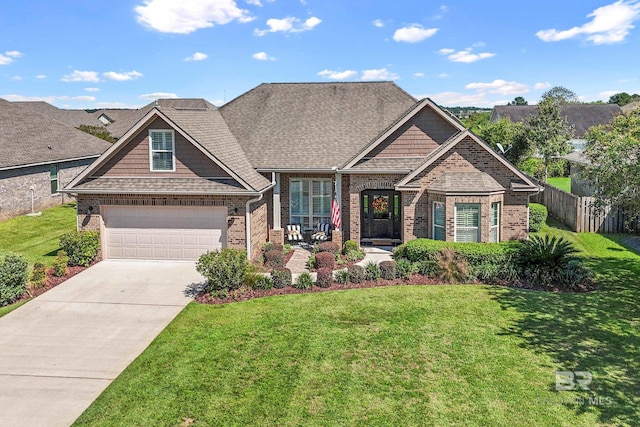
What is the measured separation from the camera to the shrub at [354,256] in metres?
18.4

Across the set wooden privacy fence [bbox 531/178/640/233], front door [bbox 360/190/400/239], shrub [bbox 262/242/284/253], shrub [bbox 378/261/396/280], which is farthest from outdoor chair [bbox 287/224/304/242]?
wooden privacy fence [bbox 531/178/640/233]

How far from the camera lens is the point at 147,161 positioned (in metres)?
18.5

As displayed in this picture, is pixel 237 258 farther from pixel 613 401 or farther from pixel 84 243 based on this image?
pixel 613 401

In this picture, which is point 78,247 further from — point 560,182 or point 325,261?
point 560,182

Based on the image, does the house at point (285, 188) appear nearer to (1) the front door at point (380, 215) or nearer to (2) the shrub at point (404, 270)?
(1) the front door at point (380, 215)

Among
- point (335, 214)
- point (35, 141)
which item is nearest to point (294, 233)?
point (335, 214)

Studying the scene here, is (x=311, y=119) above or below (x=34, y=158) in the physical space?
above

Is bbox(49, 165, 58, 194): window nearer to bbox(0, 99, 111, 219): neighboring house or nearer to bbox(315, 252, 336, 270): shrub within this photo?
bbox(0, 99, 111, 219): neighboring house

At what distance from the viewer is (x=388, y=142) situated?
20172 millimetres

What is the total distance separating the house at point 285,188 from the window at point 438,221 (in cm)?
6

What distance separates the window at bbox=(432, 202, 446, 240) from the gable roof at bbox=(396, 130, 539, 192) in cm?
120

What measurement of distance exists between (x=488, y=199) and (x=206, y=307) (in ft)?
35.3

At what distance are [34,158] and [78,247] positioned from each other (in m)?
13.8

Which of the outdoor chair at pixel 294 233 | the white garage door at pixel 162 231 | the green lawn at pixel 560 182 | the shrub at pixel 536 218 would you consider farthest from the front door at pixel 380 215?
the green lawn at pixel 560 182
